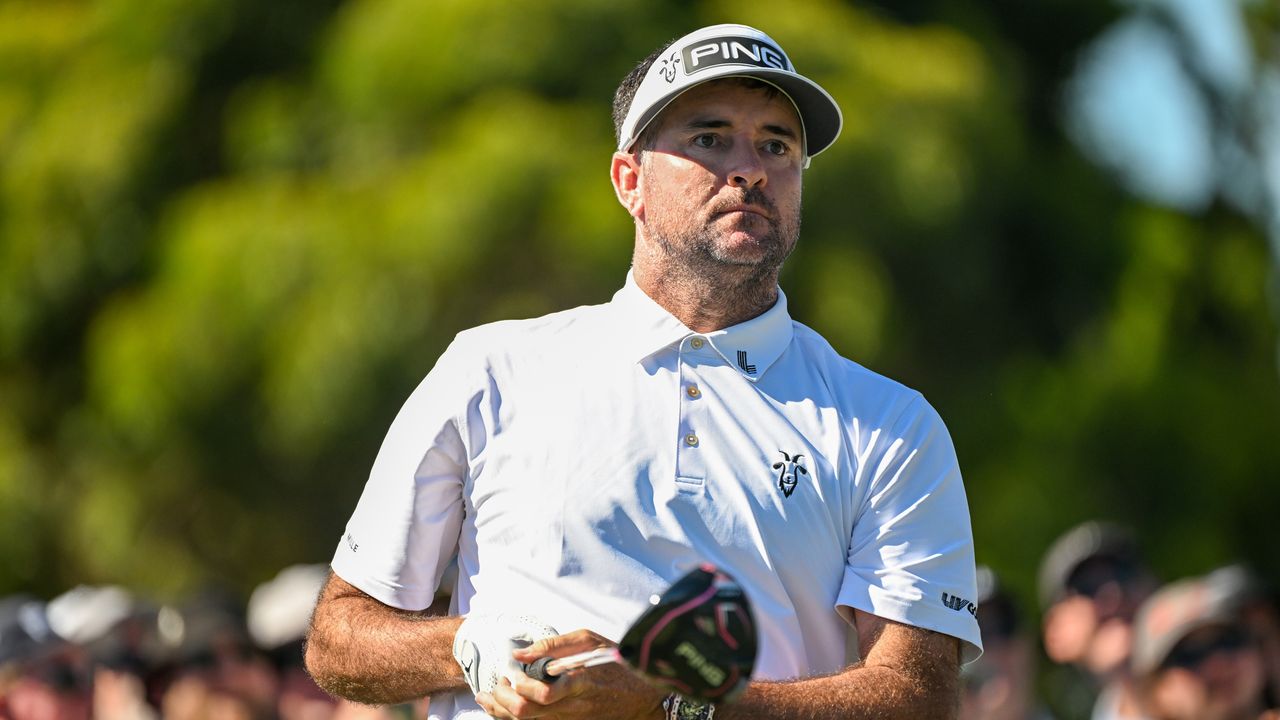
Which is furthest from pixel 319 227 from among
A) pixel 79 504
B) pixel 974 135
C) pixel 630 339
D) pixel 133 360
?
pixel 630 339

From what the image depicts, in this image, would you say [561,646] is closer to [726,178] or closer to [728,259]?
[728,259]

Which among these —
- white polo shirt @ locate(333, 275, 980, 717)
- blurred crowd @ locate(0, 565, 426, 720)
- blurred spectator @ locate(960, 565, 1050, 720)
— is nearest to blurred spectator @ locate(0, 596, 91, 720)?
blurred crowd @ locate(0, 565, 426, 720)

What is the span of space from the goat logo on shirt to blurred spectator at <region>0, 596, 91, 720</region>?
4.99 m

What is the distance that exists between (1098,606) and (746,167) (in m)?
4.05

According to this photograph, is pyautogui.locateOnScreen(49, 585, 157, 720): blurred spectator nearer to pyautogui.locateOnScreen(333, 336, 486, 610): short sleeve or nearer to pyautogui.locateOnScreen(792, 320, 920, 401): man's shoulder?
pyautogui.locateOnScreen(333, 336, 486, 610): short sleeve

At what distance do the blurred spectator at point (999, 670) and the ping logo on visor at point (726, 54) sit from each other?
12.2 feet

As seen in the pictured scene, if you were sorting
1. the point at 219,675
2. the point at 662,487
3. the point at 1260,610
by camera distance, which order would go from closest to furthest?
the point at 662,487, the point at 1260,610, the point at 219,675

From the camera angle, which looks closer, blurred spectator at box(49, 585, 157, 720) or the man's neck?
the man's neck

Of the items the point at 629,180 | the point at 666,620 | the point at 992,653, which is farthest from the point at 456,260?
the point at 666,620

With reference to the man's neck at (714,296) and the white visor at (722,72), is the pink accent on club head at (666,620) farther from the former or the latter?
the white visor at (722,72)

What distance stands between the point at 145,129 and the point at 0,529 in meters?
3.24

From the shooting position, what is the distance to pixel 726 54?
375cm

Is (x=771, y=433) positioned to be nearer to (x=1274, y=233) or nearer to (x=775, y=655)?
(x=775, y=655)

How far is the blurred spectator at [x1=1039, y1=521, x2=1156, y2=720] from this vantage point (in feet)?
23.2
